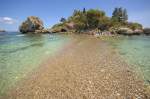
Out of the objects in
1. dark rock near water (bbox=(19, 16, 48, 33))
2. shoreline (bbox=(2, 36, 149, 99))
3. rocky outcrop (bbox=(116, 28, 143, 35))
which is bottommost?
shoreline (bbox=(2, 36, 149, 99))

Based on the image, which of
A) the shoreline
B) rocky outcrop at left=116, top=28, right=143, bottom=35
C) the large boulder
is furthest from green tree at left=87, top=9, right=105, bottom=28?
the shoreline

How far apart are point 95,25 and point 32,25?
43.0m

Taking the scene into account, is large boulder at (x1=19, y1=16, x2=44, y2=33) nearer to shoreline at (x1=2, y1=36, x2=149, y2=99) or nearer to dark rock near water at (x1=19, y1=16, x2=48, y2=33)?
dark rock near water at (x1=19, y1=16, x2=48, y2=33)

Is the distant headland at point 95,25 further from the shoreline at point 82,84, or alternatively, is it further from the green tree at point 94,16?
the shoreline at point 82,84

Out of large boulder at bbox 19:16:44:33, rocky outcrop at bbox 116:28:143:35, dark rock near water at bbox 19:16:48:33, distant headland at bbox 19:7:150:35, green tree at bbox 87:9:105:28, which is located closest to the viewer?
rocky outcrop at bbox 116:28:143:35

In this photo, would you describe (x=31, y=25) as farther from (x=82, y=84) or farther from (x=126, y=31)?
(x=82, y=84)

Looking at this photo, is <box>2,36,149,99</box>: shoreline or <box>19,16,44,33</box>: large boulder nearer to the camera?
<box>2,36,149,99</box>: shoreline

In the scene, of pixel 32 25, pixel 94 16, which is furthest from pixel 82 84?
pixel 32 25

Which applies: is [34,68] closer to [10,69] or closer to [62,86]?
[10,69]

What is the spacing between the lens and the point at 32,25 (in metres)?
114

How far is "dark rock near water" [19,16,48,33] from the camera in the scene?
372 ft

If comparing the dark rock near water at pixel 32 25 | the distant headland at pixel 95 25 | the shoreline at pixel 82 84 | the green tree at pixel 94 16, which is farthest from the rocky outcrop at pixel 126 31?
the shoreline at pixel 82 84

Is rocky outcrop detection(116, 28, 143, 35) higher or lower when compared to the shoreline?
higher

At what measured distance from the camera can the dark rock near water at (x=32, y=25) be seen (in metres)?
113
